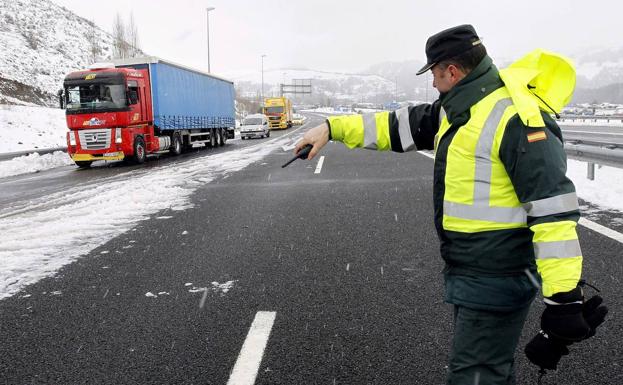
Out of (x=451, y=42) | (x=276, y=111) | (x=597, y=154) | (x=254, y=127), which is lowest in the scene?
(x=254, y=127)

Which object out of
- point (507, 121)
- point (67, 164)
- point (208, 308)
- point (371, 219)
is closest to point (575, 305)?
point (507, 121)

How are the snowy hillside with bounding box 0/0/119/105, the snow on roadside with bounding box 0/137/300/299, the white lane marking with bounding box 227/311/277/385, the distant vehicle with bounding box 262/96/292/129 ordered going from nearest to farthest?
the white lane marking with bounding box 227/311/277/385 < the snow on roadside with bounding box 0/137/300/299 < the snowy hillside with bounding box 0/0/119/105 < the distant vehicle with bounding box 262/96/292/129

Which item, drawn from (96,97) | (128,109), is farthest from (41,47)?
(128,109)

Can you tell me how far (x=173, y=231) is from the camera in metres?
7.15

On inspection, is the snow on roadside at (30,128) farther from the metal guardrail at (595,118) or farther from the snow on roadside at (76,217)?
the metal guardrail at (595,118)

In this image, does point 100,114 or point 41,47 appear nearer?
point 100,114

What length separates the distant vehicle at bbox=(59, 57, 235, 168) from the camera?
17.5 metres

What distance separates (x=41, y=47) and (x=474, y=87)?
56930 millimetres

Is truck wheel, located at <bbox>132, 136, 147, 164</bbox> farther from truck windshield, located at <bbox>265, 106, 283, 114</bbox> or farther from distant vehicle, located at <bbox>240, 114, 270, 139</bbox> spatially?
truck windshield, located at <bbox>265, 106, 283, 114</bbox>

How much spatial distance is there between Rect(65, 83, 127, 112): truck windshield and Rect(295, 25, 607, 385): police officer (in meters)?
17.1

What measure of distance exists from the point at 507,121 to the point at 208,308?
9.80 feet

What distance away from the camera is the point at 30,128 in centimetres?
3000

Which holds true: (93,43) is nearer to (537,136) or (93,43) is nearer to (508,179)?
(508,179)

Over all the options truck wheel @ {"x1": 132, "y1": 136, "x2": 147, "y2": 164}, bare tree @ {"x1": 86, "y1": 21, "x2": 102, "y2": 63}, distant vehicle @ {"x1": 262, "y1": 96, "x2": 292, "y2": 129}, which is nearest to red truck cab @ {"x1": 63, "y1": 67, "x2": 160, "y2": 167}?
truck wheel @ {"x1": 132, "y1": 136, "x2": 147, "y2": 164}
